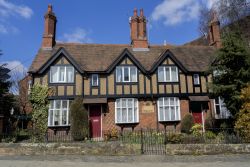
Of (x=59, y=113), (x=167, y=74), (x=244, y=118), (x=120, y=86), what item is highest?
(x=167, y=74)

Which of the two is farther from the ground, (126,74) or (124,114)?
(126,74)

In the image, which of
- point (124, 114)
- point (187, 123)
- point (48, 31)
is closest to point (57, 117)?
point (124, 114)

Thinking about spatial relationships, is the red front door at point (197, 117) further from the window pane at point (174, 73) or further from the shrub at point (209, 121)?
the window pane at point (174, 73)

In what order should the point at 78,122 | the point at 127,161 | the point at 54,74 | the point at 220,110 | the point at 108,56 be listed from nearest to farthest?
the point at 127,161
the point at 78,122
the point at 54,74
the point at 220,110
the point at 108,56

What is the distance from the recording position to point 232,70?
18609 mm

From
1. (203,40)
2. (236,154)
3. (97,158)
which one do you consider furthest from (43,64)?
(203,40)

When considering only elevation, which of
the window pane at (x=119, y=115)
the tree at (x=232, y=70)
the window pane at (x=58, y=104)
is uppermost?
the tree at (x=232, y=70)

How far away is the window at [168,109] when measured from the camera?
78.5ft

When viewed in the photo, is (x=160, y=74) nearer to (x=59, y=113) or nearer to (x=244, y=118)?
(x=59, y=113)

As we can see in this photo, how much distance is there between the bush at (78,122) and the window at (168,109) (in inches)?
271

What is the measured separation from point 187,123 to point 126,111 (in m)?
5.20

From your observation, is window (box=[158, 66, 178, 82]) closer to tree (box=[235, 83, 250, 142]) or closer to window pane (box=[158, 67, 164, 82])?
window pane (box=[158, 67, 164, 82])

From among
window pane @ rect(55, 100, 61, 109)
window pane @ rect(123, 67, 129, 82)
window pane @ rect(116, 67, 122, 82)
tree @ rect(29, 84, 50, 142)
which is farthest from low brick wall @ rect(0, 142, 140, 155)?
window pane @ rect(123, 67, 129, 82)

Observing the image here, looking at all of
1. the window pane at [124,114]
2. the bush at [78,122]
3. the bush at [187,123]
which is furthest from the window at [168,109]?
the bush at [78,122]
